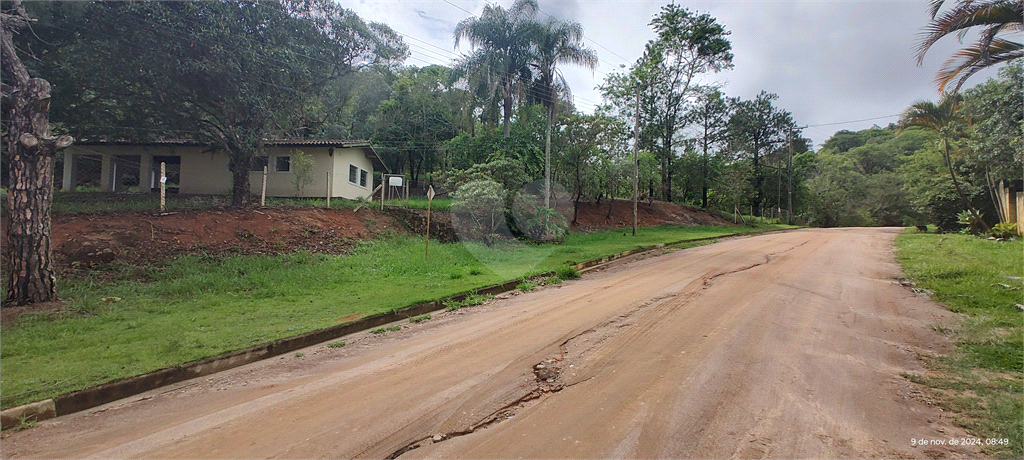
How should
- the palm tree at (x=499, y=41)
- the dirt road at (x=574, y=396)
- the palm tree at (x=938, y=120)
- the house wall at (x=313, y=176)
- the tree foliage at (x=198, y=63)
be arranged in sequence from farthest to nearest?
the palm tree at (x=499, y=41) < the house wall at (x=313, y=176) < the palm tree at (x=938, y=120) < the tree foliage at (x=198, y=63) < the dirt road at (x=574, y=396)

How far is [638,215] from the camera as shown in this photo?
96.7ft

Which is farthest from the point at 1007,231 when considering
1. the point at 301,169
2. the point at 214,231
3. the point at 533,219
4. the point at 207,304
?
the point at 301,169

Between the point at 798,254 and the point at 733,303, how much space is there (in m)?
8.33

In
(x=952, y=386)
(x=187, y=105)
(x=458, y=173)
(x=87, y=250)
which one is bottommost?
(x=952, y=386)

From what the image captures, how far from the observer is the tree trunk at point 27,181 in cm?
749

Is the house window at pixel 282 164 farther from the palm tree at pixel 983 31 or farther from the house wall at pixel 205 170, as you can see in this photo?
the palm tree at pixel 983 31

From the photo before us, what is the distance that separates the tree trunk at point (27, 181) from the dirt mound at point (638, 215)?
20.5m

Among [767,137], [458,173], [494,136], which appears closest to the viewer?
[458,173]

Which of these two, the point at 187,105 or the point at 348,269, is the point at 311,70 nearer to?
the point at 187,105

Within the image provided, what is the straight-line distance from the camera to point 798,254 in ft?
45.3

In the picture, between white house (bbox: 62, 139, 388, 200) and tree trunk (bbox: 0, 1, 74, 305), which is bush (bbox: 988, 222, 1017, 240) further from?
tree trunk (bbox: 0, 1, 74, 305)

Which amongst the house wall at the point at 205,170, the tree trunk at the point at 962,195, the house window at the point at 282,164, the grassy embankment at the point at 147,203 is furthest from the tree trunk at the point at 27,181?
the tree trunk at the point at 962,195

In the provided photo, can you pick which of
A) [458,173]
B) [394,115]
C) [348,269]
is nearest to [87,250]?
[348,269]

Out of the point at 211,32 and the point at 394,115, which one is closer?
the point at 211,32
